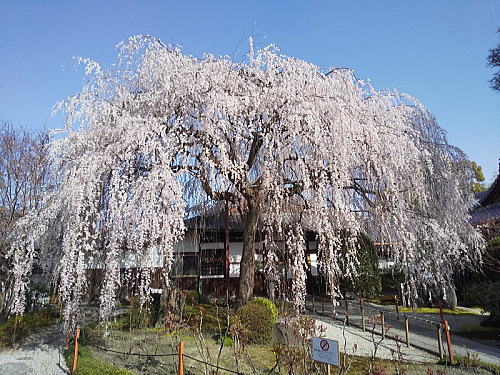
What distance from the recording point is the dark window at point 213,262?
46.7 feet

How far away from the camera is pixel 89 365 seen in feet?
18.4

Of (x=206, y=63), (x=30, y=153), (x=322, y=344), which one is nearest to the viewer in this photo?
(x=322, y=344)

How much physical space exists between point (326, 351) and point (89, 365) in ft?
12.9

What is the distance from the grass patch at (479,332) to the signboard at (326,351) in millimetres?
7351

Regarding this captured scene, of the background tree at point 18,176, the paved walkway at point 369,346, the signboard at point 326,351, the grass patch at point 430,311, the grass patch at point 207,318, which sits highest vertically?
the background tree at point 18,176

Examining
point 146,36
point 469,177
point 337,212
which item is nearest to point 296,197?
point 337,212

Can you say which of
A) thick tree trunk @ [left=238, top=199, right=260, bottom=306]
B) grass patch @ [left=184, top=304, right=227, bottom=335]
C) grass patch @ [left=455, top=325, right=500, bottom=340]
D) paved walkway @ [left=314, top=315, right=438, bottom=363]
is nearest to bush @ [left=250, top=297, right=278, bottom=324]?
thick tree trunk @ [left=238, top=199, right=260, bottom=306]

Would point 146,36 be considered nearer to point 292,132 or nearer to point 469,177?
point 292,132

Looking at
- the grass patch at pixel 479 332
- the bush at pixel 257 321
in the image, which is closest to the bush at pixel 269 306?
the bush at pixel 257 321

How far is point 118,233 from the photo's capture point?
16.8ft

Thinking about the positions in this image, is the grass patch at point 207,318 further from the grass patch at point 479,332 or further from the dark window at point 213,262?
the grass patch at point 479,332

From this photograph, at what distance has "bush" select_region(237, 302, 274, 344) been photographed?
23.4 feet

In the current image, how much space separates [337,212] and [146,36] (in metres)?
4.62

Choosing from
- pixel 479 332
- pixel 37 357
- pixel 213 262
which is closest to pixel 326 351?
pixel 37 357
